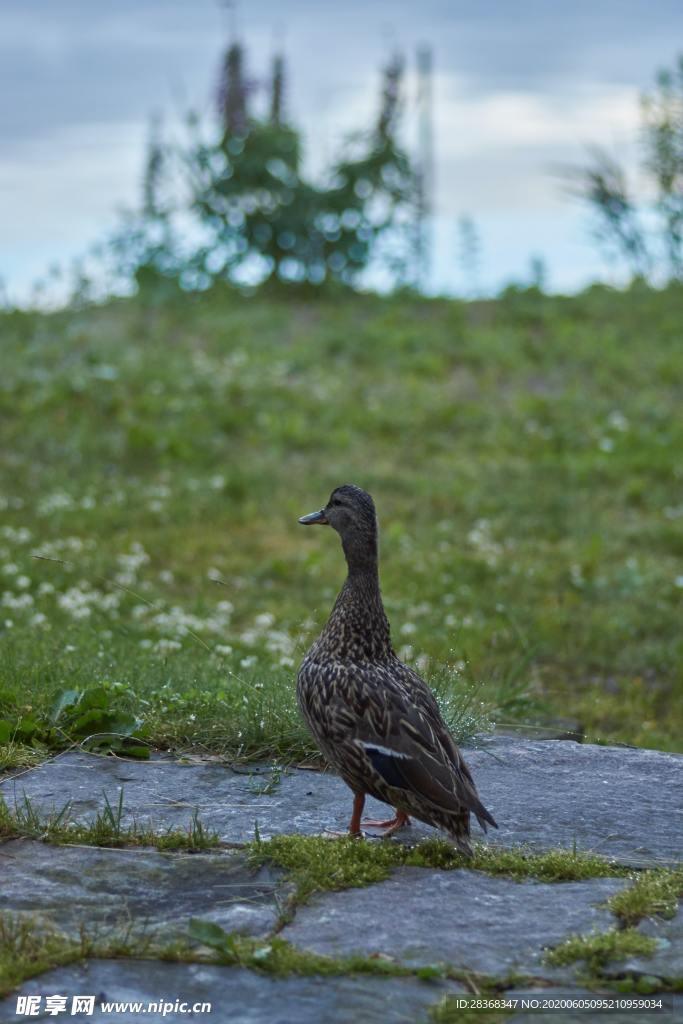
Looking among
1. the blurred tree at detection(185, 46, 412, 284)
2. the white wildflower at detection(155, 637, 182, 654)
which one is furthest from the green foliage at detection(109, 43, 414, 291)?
the white wildflower at detection(155, 637, 182, 654)

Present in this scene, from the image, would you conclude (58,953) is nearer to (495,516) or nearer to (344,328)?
(495,516)

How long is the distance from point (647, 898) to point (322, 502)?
821 cm

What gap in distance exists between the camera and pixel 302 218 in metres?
17.5

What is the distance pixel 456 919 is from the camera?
354 cm

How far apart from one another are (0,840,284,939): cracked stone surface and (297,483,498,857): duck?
0.44 metres

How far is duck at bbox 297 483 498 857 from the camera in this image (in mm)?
3924

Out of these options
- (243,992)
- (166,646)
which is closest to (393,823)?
(243,992)

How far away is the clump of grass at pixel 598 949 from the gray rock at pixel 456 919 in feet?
0.14

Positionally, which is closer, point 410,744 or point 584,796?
point 410,744

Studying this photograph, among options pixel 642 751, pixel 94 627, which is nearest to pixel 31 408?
pixel 94 627

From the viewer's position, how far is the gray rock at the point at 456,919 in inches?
131

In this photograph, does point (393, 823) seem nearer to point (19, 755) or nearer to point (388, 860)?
point (388, 860)

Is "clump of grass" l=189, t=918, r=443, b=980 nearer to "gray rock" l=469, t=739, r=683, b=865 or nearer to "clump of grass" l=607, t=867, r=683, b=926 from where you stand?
"clump of grass" l=607, t=867, r=683, b=926

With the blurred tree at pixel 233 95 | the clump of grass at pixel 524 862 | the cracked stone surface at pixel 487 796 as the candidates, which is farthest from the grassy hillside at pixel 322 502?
the blurred tree at pixel 233 95
